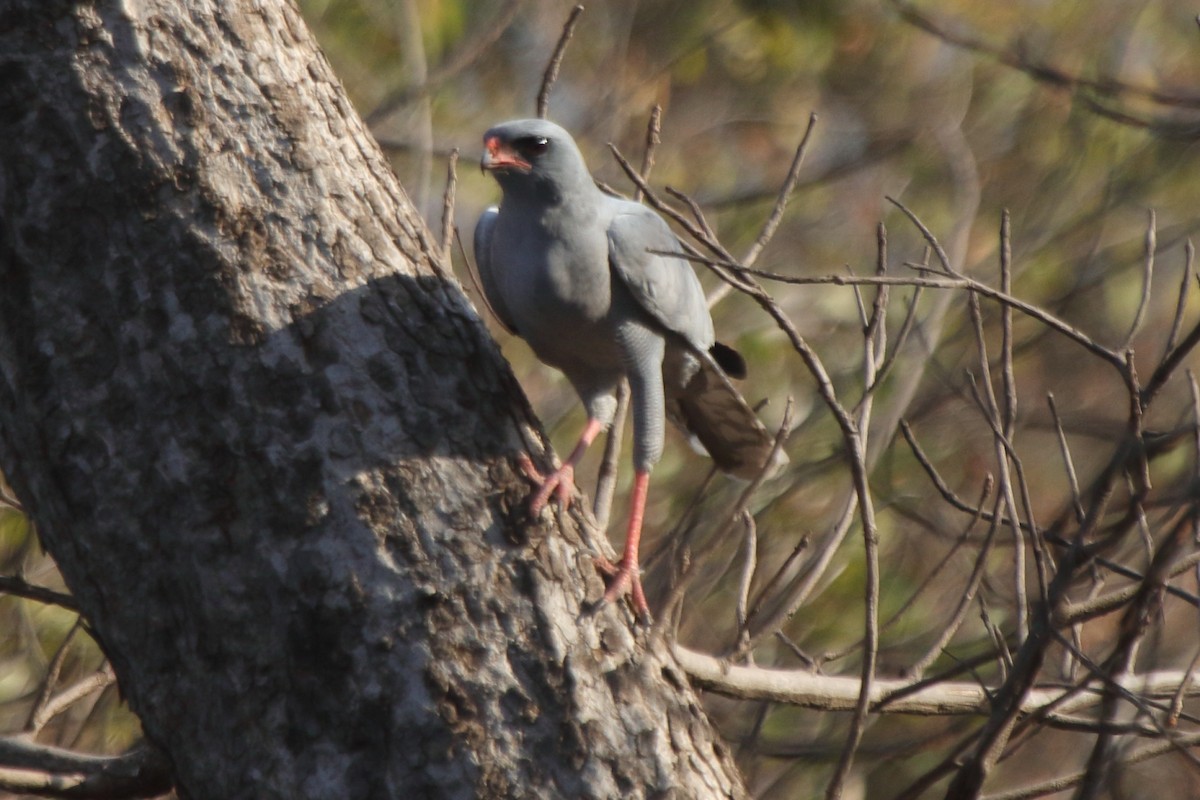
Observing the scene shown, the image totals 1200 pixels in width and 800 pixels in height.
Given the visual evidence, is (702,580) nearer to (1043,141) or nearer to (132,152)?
(132,152)

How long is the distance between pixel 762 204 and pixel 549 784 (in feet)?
17.0

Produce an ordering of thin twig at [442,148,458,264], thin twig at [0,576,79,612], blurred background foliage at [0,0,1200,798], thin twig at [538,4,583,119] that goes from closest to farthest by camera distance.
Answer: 1. thin twig at [0,576,79,612]
2. thin twig at [538,4,583,119]
3. thin twig at [442,148,458,264]
4. blurred background foliage at [0,0,1200,798]

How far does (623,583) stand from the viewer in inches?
103

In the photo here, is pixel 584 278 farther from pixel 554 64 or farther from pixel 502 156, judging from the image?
pixel 554 64

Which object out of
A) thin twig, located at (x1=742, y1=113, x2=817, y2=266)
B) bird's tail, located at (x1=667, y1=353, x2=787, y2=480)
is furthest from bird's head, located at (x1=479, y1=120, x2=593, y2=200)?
bird's tail, located at (x1=667, y1=353, x2=787, y2=480)

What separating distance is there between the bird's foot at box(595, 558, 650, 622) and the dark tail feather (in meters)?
1.24

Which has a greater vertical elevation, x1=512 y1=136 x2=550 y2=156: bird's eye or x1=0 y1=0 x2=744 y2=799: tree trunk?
x1=512 y1=136 x2=550 y2=156: bird's eye

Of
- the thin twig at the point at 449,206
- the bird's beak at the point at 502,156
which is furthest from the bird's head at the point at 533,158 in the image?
the thin twig at the point at 449,206

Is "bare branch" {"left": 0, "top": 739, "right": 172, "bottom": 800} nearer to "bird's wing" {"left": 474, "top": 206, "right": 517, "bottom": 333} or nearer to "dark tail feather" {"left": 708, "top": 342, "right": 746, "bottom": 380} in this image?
"bird's wing" {"left": 474, "top": 206, "right": 517, "bottom": 333}

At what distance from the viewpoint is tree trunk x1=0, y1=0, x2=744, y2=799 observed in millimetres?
2359

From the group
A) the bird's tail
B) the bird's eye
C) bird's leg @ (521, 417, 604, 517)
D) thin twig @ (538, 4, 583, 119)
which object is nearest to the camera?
bird's leg @ (521, 417, 604, 517)

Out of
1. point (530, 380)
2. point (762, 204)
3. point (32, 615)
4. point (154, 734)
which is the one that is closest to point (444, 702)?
point (154, 734)

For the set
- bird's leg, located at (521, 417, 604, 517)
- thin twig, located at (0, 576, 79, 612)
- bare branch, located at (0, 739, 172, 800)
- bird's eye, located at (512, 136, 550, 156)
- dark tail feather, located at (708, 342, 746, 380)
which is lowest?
bare branch, located at (0, 739, 172, 800)

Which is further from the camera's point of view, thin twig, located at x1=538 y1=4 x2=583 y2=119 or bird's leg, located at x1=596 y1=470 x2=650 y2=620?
thin twig, located at x1=538 y1=4 x2=583 y2=119
